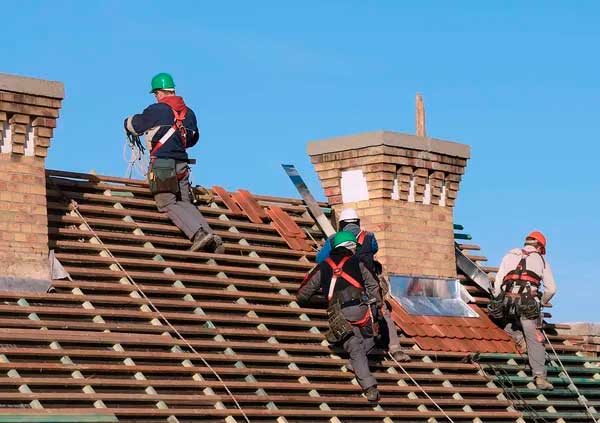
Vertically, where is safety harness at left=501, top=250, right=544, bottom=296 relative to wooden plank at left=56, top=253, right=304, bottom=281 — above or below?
above

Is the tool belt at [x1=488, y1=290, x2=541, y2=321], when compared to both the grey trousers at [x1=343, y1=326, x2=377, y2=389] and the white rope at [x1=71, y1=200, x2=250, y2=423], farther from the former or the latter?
the white rope at [x1=71, y1=200, x2=250, y2=423]

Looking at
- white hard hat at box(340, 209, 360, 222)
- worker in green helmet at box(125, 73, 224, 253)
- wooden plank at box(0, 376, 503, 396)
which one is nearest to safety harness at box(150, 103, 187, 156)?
worker in green helmet at box(125, 73, 224, 253)

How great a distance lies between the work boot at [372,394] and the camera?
51.2ft

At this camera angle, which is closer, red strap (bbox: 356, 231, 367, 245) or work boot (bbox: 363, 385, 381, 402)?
work boot (bbox: 363, 385, 381, 402)

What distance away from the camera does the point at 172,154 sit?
54.3 feet

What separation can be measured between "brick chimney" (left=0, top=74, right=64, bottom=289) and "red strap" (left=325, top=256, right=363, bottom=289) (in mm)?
3051

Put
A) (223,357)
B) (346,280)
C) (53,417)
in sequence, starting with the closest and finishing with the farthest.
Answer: (53,417), (223,357), (346,280)

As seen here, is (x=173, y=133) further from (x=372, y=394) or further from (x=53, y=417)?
(x=53, y=417)

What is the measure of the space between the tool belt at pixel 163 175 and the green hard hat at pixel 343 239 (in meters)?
1.90

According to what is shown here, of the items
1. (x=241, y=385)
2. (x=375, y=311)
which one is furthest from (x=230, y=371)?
(x=375, y=311)

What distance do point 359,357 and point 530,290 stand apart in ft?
10.8

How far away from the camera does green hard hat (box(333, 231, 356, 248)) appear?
631 inches

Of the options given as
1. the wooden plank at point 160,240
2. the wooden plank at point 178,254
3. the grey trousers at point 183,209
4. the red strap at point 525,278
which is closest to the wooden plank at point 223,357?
the red strap at point 525,278

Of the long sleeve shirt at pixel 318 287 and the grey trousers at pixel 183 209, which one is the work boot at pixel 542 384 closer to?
the long sleeve shirt at pixel 318 287
